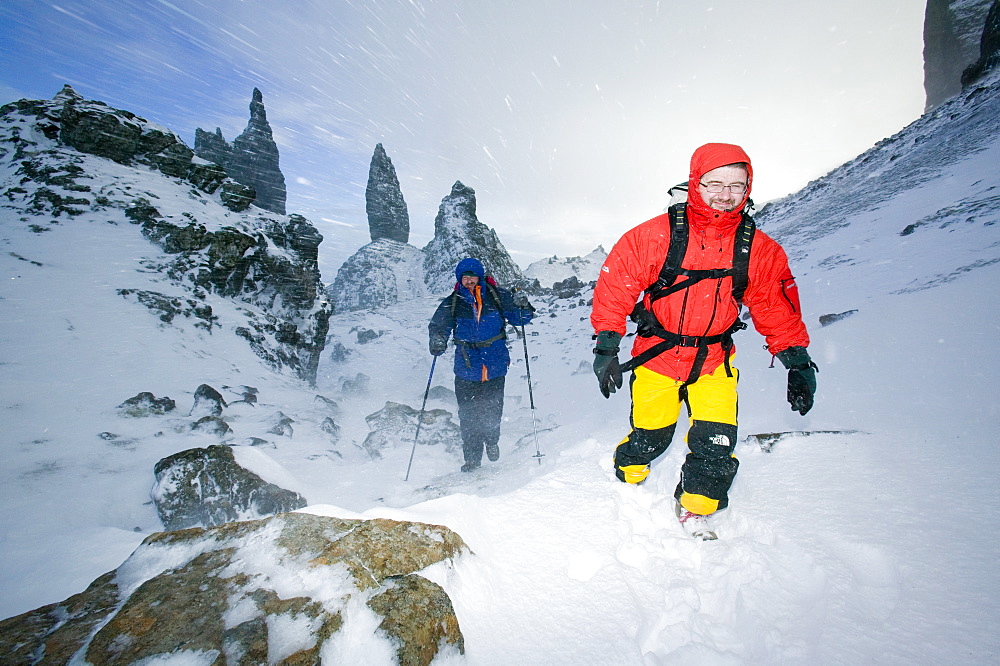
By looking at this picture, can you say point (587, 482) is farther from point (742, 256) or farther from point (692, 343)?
point (742, 256)

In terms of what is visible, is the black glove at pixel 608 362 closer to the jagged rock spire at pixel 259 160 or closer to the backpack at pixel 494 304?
the backpack at pixel 494 304

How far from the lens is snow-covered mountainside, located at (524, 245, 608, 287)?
86688 mm

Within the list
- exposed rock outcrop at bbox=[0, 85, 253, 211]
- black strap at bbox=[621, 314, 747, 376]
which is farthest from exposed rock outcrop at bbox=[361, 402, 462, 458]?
exposed rock outcrop at bbox=[0, 85, 253, 211]

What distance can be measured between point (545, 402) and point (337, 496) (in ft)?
24.0

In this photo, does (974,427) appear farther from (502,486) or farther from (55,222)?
(55,222)

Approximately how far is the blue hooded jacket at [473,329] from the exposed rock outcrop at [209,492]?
263 cm

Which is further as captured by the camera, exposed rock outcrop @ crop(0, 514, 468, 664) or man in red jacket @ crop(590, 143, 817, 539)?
man in red jacket @ crop(590, 143, 817, 539)

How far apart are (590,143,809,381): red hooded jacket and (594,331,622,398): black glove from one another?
0.07m

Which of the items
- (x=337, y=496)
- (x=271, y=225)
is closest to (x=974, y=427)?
(x=337, y=496)

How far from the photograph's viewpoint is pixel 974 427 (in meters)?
2.71

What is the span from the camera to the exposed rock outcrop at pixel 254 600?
112cm

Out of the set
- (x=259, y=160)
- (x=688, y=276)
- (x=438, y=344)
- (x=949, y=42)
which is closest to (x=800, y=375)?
(x=688, y=276)

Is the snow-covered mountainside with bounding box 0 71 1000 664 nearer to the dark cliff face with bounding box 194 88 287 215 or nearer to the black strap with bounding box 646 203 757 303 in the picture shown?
the black strap with bounding box 646 203 757 303

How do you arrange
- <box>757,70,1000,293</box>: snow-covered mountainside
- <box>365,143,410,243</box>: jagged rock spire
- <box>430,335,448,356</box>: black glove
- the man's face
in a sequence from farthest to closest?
<box>365,143,410,243</box>: jagged rock spire
<box>757,70,1000,293</box>: snow-covered mountainside
<box>430,335,448,356</box>: black glove
the man's face
